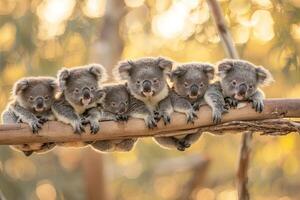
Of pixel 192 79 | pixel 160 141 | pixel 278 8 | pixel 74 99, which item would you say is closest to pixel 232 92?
pixel 192 79

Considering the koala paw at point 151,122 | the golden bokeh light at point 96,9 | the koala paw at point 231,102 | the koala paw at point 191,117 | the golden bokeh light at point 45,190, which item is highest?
the golden bokeh light at point 96,9

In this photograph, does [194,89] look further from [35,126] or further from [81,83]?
[35,126]

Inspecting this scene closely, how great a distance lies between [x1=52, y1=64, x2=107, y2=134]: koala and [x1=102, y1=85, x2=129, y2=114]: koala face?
8cm

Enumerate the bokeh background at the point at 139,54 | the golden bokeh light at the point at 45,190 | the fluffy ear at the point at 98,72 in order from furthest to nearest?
1. the golden bokeh light at the point at 45,190
2. the bokeh background at the point at 139,54
3. the fluffy ear at the point at 98,72

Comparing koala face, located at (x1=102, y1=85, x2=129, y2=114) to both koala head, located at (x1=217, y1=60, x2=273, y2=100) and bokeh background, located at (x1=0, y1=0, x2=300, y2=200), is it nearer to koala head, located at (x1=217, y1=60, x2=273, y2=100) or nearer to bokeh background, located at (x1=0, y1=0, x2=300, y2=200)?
koala head, located at (x1=217, y1=60, x2=273, y2=100)

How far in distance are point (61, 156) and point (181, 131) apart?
21.0ft

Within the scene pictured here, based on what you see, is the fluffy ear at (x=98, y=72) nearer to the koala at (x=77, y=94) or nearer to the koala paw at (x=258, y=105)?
the koala at (x=77, y=94)

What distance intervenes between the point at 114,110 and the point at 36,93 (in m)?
0.60

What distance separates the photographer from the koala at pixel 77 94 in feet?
15.4

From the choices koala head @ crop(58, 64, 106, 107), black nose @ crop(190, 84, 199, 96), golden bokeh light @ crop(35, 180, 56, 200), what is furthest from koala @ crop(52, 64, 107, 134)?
golden bokeh light @ crop(35, 180, 56, 200)

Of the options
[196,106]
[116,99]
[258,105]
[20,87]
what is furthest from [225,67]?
[20,87]

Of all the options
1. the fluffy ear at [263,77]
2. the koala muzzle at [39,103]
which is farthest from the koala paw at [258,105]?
the koala muzzle at [39,103]

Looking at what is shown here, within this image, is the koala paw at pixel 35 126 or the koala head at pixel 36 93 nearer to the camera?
the koala paw at pixel 35 126

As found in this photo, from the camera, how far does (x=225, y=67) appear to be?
526cm
